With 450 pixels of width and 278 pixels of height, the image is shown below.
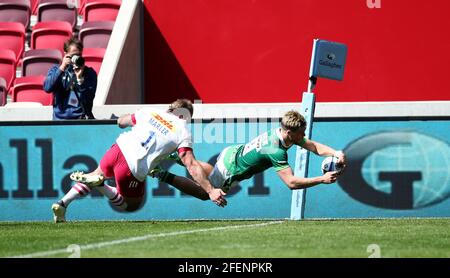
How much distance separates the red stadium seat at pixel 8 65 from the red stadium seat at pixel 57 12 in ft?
4.08

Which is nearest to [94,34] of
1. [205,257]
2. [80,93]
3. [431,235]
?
[80,93]

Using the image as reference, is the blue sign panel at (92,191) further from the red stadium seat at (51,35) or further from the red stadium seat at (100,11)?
the red stadium seat at (100,11)

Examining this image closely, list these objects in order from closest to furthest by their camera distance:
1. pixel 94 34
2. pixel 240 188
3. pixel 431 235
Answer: pixel 431 235
pixel 240 188
pixel 94 34

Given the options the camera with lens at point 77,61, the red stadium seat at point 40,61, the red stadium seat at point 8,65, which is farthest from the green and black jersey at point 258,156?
the red stadium seat at point 8,65

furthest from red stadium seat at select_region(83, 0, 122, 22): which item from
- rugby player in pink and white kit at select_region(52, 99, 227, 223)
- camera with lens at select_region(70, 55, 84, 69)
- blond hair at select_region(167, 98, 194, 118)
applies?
blond hair at select_region(167, 98, 194, 118)

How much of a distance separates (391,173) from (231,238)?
15.7 ft

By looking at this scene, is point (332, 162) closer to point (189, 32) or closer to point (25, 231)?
point (25, 231)

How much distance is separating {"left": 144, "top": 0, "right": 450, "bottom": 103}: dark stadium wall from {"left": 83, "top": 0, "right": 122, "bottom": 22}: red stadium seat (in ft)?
2.15

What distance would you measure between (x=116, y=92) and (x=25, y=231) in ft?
22.1

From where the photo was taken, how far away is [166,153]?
44.4 feet

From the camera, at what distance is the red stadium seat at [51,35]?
2138 centimetres

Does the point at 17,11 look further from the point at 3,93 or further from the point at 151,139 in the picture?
the point at 151,139

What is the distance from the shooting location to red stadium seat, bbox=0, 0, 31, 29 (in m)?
22.5
